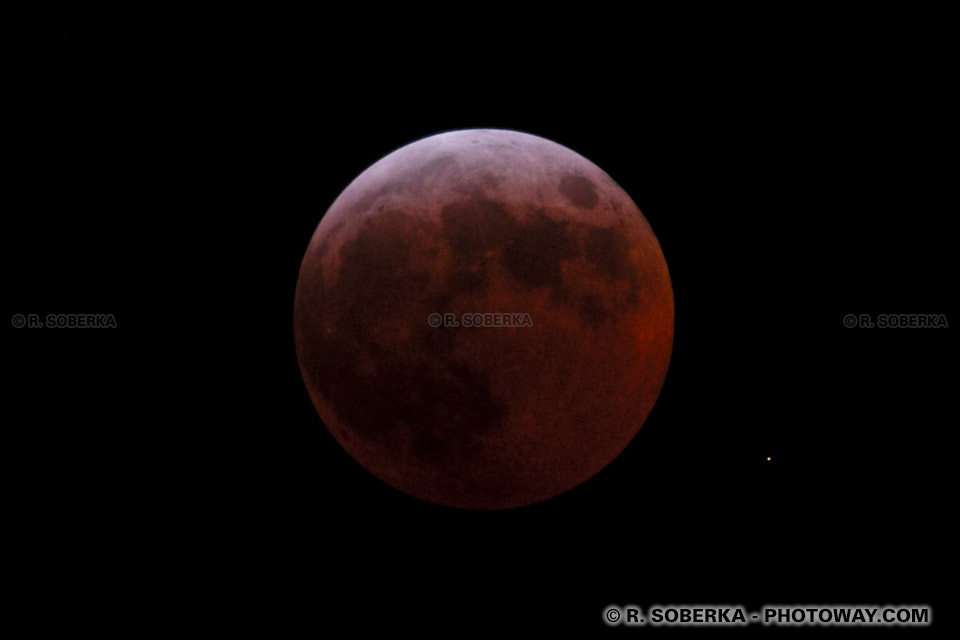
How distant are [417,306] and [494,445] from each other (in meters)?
0.98

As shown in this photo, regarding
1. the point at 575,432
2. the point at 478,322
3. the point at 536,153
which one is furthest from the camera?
the point at 536,153

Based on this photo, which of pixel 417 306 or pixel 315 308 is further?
pixel 315 308

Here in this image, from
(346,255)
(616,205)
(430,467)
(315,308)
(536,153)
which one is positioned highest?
(536,153)

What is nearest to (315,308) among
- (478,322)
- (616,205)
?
(478,322)

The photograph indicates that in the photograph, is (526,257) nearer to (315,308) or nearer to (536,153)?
(536,153)

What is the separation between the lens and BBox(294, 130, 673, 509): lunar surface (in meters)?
3.27

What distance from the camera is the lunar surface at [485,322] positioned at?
10.7ft

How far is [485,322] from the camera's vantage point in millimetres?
3230

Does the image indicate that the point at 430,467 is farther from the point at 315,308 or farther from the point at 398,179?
the point at 398,179

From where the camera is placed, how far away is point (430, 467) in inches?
141

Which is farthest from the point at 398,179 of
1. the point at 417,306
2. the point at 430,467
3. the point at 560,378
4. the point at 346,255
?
the point at 430,467

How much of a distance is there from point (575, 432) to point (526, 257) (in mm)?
1152

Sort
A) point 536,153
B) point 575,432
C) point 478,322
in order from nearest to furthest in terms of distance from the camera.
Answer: point 478,322
point 575,432
point 536,153

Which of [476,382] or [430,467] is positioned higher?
[476,382]
